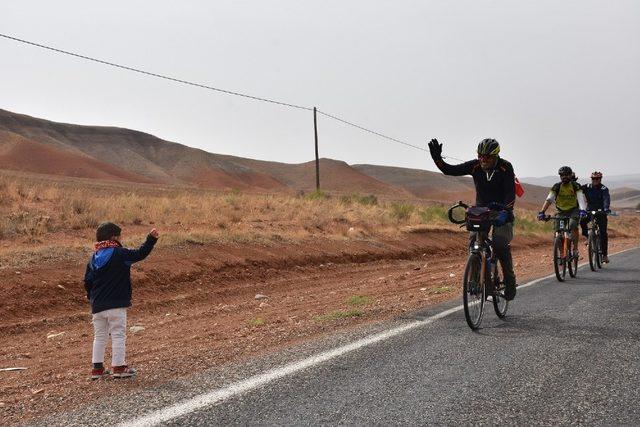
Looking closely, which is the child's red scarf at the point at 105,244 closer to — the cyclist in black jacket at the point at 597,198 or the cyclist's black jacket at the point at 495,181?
the cyclist's black jacket at the point at 495,181

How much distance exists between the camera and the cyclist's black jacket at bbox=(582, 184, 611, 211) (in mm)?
14344

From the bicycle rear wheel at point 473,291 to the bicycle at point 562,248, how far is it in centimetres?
524

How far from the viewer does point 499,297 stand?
25.7ft

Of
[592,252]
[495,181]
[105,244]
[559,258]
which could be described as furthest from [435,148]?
[592,252]

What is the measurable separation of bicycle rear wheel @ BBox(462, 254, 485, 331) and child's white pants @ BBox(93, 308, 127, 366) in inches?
141

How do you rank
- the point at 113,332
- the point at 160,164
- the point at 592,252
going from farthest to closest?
the point at 160,164, the point at 592,252, the point at 113,332

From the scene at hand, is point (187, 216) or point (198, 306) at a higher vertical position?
point (187, 216)

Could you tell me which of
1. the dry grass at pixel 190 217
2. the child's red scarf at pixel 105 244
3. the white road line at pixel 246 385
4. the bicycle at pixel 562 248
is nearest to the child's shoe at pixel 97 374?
the child's red scarf at pixel 105 244

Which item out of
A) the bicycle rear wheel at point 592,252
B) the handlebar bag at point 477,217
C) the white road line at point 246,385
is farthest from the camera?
the bicycle rear wheel at point 592,252

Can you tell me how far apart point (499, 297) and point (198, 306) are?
6.30 meters

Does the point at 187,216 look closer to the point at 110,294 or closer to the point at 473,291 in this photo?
the point at 473,291

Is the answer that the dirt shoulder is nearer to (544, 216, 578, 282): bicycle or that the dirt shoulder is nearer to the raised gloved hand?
(544, 216, 578, 282): bicycle

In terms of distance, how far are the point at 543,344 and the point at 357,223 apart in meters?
19.2

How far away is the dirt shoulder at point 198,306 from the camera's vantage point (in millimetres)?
5750
